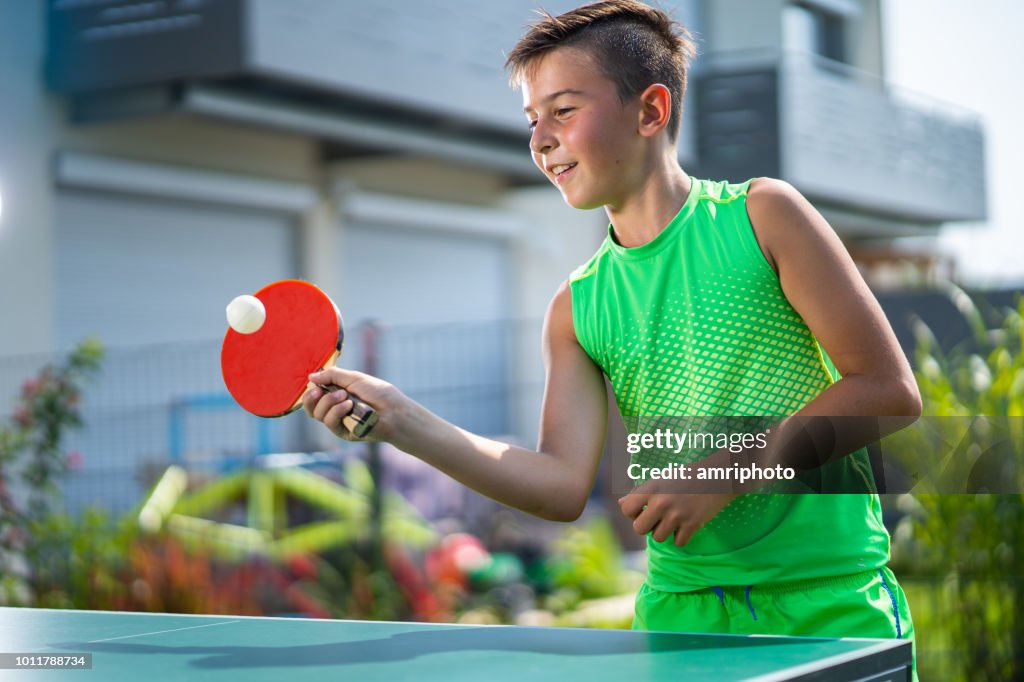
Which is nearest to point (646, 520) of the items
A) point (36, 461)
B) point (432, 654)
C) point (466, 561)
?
point (432, 654)

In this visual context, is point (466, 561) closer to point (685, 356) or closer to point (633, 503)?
point (685, 356)

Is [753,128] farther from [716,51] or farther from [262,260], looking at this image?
[262,260]

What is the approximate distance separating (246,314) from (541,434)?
0.51 metres

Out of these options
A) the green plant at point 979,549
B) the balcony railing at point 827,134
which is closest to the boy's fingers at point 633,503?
the green plant at point 979,549

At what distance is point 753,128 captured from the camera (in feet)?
46.4

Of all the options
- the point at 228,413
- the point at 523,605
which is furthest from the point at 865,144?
the point at 523,605

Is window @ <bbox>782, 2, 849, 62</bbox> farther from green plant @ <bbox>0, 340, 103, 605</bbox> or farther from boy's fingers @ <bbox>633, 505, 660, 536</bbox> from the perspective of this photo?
boy's fingers @ <bbox>633, 505, 660, 536</bbox>

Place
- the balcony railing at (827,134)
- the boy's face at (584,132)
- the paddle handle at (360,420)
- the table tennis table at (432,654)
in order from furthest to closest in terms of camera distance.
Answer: the balcony railing at (827,134) → the boy's face at (584,132) → the paddle handle at (360,420) → the table tennis table at (432,654)

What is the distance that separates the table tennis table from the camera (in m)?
1.55

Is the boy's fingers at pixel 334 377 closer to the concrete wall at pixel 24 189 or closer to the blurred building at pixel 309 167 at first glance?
the blurred building at pixel 309 167

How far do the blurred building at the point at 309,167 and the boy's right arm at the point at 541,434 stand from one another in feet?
17.9

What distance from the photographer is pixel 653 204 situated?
2109 mm

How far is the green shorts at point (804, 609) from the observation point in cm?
192

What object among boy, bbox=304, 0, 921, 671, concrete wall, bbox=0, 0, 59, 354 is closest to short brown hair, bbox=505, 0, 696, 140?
boy, bbox=304, 0, 921, 671
